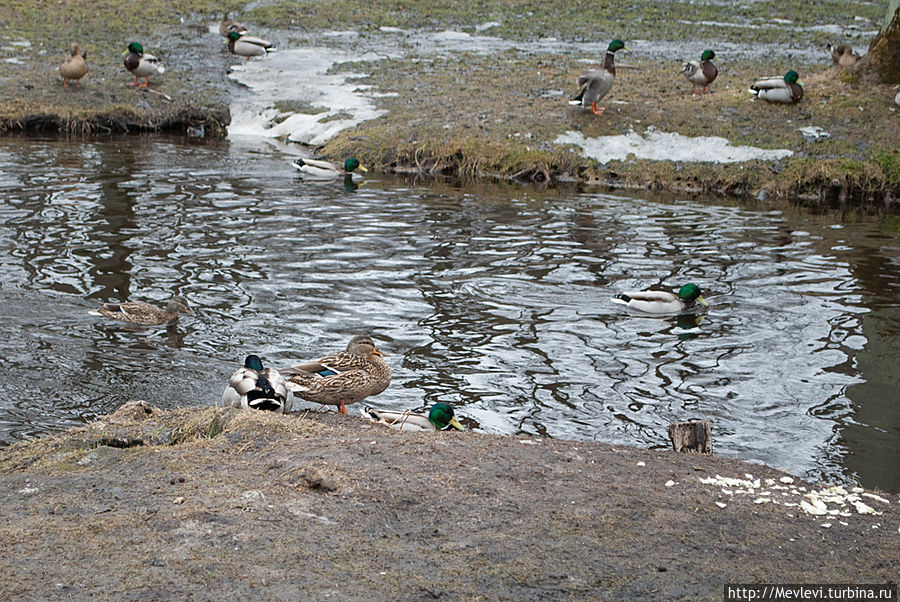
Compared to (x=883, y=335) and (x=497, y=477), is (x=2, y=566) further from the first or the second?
(x=883, y=335)

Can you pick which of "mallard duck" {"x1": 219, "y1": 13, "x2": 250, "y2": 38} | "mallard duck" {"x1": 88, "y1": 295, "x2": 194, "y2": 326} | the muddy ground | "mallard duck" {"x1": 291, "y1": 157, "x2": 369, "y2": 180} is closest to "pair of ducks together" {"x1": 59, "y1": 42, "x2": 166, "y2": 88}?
"mallard duck" {"x1": 219, "y1": 13, "x2": 250, "y2": 38}

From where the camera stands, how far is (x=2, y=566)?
4.89 meters

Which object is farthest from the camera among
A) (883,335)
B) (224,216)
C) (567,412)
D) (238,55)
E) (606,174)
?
(238,55)

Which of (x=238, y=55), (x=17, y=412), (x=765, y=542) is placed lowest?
(x=17, y=412)

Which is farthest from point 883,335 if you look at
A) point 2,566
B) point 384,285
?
point 2,566

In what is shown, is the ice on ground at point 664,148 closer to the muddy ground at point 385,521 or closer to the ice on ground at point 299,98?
the ice on ground at point 299,98

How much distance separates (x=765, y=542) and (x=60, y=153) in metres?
19.4

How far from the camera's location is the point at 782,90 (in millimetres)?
21750

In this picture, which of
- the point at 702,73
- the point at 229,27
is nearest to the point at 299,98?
the point at 229,27

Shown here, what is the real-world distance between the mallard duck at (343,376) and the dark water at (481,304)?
0.73 m

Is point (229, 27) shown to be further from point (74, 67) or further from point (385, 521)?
point (385, 521)

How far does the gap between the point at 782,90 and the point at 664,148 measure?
324 cm

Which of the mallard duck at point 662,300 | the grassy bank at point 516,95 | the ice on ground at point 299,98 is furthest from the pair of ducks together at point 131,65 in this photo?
the mallard duck at point 662,300

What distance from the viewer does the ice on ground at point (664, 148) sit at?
2036cm
